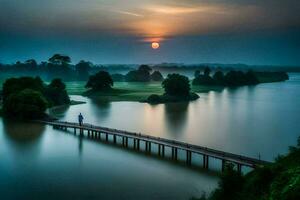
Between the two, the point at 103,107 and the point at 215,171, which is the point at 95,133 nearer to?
the point at 215,171

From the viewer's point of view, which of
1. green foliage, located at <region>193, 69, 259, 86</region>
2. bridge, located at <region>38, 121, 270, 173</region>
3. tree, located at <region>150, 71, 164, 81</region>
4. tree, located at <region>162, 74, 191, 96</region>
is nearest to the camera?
bridge, located at <region>38, 121, 270, 173</region>

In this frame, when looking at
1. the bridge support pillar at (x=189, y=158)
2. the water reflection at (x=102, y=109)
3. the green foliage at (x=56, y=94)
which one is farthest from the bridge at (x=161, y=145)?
the green foliage at (x=56, y=94)

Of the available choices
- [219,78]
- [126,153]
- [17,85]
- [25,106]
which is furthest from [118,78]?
[126,153]

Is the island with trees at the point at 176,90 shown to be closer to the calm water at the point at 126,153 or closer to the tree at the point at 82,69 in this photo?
the calm water at the point at 126,153

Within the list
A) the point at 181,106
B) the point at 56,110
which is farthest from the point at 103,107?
the point at 181,106

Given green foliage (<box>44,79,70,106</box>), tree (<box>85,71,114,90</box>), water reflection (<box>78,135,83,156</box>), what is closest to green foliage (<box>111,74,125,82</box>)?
tree (<box>85,71,114,90</box>)

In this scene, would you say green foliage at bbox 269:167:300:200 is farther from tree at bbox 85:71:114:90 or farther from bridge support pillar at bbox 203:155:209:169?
tree at bbox 85:71:114:90
